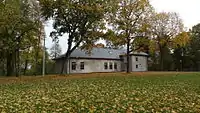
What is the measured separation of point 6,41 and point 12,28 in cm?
187

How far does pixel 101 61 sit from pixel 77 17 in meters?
28.1

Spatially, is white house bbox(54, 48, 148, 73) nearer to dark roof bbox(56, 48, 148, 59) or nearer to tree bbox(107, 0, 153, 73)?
dark roof bbox(56, 48, 148, 59)

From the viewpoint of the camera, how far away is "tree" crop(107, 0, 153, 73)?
48.1 meters

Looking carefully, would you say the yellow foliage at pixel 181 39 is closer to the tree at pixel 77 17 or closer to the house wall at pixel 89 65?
the house wall at pixel 89 65

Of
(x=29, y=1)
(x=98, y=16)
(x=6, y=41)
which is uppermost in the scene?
(x=29, y=1)

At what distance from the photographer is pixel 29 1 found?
46.2m

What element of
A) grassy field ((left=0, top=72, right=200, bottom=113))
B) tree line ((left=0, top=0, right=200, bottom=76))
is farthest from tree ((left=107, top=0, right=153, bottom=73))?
grassy field ((left=0, top=72, right=200, bottom=113))

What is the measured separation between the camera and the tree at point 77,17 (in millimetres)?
40344

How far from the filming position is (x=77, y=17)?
41.5 meters

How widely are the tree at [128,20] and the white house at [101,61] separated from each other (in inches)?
546

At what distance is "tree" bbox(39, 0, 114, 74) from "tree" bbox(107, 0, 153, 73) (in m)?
5.43

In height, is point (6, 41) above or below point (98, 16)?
below

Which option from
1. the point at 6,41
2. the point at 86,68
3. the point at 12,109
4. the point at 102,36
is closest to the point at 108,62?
the point at 86,68

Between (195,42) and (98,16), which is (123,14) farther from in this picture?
(195,42)
